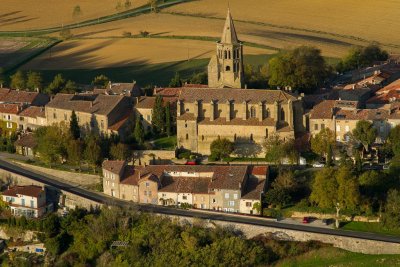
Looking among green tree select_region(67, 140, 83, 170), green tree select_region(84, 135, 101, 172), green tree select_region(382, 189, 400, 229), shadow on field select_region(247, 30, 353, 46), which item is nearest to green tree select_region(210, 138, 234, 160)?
green tree select_region(84, 135, 101, 172)

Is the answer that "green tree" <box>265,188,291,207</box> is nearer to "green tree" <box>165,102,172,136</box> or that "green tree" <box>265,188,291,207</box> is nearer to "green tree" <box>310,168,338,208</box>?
"green tree" <box>310,168,338,208</box>

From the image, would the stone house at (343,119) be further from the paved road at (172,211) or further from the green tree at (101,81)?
the green tree at (101,81)

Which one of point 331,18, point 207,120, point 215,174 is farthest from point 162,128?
point 331,18

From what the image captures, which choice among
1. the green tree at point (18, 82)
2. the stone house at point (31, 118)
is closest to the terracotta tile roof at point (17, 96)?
the stone house at point (31, 118)

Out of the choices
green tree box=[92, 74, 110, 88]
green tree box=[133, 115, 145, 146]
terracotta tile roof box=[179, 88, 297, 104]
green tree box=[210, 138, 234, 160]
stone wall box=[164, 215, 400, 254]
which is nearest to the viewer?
stone wall box=[164, 215, 400, 254]

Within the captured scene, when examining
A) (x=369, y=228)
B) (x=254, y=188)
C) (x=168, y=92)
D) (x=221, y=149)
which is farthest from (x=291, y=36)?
(x=369, y=228)

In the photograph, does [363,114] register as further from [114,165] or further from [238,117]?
[114,165]
